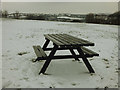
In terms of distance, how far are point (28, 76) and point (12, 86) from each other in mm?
524

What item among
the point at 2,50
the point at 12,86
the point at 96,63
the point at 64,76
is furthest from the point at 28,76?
the point at 2,50

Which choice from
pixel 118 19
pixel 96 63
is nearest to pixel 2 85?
pixel 96 63

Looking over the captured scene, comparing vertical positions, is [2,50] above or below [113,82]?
above

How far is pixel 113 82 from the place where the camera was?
3.52 metres

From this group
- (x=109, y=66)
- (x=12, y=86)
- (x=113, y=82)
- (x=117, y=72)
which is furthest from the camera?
(x=109, y=66)

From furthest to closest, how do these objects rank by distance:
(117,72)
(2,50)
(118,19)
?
1. (118,19)
2. (2,50)
3. (117,72)

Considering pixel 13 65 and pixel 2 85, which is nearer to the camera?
pixel 2 85

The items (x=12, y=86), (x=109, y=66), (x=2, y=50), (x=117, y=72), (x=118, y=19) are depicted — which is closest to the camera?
(x=12, y=86)

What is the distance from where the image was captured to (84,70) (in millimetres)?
4086

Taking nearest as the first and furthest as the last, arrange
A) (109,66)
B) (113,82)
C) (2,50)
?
1. (113,82)
2. (109,66)
3. (2,50)

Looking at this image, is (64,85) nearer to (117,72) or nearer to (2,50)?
(117,72)

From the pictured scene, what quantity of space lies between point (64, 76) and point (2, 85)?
4.16 feet

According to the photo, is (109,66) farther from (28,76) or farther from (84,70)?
(28,76)

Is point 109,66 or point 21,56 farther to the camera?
point 21,56
